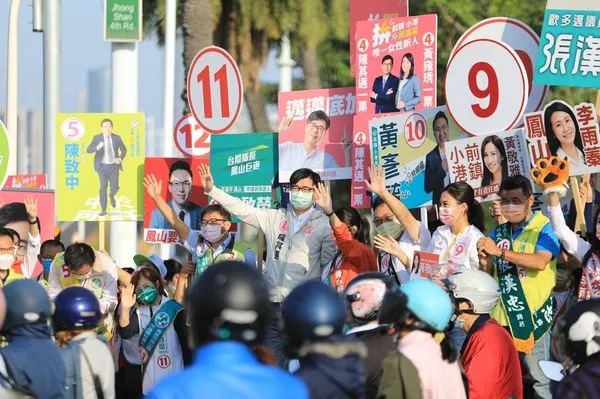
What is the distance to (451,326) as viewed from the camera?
7328mm

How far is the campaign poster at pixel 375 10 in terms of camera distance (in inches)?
482

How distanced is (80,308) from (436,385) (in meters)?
2.04

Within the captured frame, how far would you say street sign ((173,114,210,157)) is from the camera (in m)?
15.1

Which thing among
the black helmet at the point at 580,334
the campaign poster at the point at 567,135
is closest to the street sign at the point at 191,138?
the campaign poster at the point at 567,135

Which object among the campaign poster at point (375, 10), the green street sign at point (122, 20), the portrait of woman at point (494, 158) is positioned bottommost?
the portrait of woman at point (494, 158)

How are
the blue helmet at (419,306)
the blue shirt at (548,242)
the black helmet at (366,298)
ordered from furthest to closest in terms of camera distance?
the blue shirt at (548,242) < the black helmet at (366,298) < the blue helmet at (419,306)

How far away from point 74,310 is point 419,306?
194 cm

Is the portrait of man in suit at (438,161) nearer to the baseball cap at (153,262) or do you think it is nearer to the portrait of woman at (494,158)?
the portrait of woman at (494,158)

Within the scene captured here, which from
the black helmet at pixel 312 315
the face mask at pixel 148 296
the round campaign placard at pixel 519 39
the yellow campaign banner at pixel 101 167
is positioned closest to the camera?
the black helmet at pixel 312 315

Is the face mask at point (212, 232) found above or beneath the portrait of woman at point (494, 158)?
beneath

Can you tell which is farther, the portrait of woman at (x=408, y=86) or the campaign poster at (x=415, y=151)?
the portrait of woman at (x=408, y=86)

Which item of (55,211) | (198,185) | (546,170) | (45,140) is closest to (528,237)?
(546,170)

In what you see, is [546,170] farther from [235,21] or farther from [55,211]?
[235,21]

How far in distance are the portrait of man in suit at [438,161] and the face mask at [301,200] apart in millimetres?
1203
